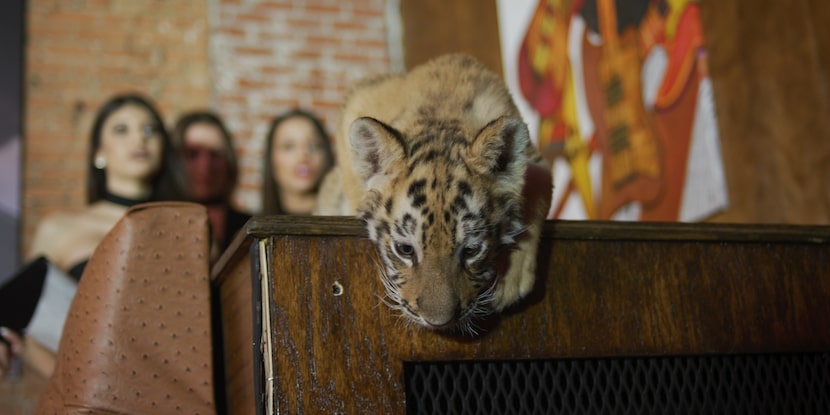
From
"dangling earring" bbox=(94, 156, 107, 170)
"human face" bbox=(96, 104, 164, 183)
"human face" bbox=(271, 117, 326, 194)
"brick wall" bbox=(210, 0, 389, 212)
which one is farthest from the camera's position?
"brick wall" bbox=(210, 0, 389, 212)

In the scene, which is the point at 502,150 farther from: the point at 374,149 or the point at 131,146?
the point at 131,146

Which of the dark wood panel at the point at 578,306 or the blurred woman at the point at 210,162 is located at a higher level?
the blurred woman at the point at 210,162

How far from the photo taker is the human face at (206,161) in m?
4.80

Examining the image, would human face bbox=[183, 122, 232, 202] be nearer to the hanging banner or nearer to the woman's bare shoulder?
the woman's bare shoulder

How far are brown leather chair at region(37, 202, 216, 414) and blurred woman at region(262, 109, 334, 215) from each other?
315 centimetres

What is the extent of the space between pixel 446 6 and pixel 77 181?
232 centimetres

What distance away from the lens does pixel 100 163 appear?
4270 millimetres

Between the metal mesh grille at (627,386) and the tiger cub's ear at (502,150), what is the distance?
33 cm

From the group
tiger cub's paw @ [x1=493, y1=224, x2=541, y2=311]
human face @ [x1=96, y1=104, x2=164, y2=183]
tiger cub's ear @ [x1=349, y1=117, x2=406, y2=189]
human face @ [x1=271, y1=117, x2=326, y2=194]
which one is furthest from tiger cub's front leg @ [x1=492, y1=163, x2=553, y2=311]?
human face @ [x1=271, y1=117, x2=326, y2=194]

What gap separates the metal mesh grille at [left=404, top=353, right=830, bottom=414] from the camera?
1.32 m

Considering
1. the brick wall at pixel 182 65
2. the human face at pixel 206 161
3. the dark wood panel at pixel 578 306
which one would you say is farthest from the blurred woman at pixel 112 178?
the dark wood panel at pixel 578 306

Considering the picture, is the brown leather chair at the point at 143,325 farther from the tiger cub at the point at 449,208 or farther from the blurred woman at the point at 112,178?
the blurred woman at the point at 112,178

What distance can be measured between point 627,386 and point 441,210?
0.42 metres

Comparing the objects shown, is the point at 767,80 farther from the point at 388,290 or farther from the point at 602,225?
the point at 388,290
